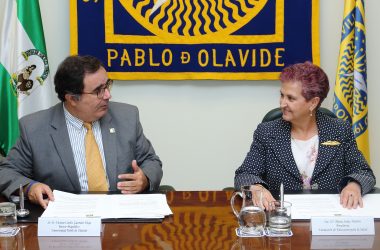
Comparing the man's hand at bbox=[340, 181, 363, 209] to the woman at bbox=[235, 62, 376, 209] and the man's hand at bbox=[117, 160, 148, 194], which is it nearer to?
the woman at bbox=[235, 62, 376, 209]

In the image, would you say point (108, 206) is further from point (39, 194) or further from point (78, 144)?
point (78, 144)

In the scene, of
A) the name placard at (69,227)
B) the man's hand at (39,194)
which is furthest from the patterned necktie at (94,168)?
the name placard at (69,227)

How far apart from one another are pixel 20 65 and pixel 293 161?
1.97m

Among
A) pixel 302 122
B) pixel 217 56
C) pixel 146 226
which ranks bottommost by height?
pixel 146 226

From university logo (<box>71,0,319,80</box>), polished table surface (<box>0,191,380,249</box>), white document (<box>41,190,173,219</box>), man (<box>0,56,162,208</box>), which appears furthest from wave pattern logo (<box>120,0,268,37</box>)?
polished table surface (<box>0,191,380,249</box>)

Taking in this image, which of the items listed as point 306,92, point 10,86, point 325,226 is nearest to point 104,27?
point 10,86

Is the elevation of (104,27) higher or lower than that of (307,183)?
higher

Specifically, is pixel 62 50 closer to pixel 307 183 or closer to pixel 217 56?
pixel 217 56

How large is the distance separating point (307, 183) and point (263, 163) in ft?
0.71

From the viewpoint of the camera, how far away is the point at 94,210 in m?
2.20

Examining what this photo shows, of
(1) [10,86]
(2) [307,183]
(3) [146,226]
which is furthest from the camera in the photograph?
(1) [10,86]

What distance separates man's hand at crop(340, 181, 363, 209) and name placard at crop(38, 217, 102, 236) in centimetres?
94

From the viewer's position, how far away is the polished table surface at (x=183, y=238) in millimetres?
1881

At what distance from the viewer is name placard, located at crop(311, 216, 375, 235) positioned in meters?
1.96
